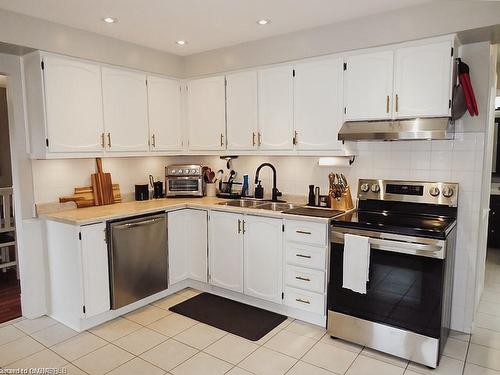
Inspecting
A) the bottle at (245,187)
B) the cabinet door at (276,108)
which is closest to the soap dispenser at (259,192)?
the bottle at (245,187)

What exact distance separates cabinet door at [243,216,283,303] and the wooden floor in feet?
7.05

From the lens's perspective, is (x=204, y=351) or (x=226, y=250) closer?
(x=204, y=351)

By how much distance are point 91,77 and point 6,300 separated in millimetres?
2356

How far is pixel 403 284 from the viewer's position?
2516 millimetres

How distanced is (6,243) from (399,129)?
4337mm

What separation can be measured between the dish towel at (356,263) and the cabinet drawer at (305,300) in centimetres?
36

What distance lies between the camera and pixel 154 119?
3859mm

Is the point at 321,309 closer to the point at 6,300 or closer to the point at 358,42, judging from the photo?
the point at 358,42

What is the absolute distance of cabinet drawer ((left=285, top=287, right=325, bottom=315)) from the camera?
3.02m

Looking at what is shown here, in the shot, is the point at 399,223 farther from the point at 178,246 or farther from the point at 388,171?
the point at 178,246

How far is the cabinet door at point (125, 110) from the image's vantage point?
343 centimetres

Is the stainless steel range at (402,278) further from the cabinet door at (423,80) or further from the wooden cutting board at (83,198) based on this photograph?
the wooden cutting board at (83,198)

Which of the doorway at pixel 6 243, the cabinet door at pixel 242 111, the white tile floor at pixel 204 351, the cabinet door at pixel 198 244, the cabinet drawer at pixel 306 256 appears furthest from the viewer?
the cabinet door at pixel 198 244

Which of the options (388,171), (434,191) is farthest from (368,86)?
(434,191)
